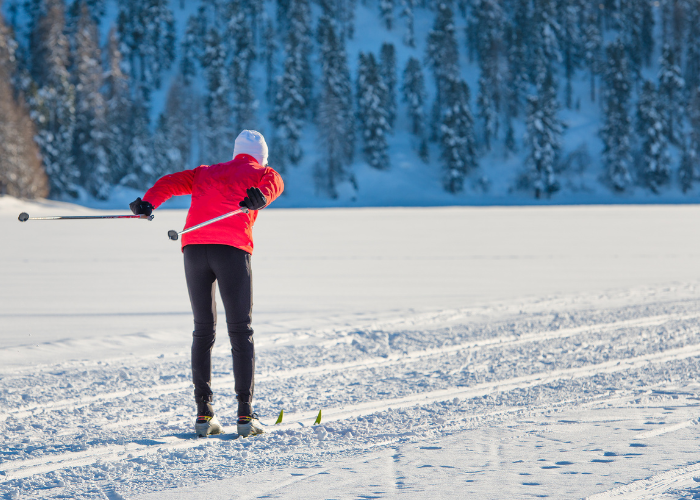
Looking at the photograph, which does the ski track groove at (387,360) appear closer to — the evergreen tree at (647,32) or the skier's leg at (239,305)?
the skier's leg at (239,305)

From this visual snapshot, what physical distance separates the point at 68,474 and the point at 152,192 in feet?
4.61

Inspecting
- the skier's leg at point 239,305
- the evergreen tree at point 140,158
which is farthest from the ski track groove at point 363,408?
the evergreen tree at point 140,158

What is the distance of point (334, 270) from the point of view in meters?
11.8

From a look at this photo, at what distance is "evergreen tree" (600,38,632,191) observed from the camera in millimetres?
57312

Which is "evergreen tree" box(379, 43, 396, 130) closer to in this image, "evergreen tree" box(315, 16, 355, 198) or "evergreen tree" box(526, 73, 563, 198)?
"evergreen tree" box(315, 16, 355, 198)

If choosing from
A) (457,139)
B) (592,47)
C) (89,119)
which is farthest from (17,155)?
(592,47)

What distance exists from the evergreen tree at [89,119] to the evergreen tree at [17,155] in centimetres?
611

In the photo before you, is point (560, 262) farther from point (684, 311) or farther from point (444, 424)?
point (444, 424)

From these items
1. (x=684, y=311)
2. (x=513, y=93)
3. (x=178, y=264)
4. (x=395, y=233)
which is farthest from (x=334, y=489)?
(x=513, y=93)

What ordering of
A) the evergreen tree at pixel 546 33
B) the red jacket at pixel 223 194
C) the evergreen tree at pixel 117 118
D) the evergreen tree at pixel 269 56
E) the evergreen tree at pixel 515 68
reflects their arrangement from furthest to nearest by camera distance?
the evergreen tree at pixel 269 56 < the evergreen tree at pixel 546 33 < the evergreen tree at pixel 515 68 < the evergreen tree at pixel 117 118 < the red jacket at pixel 223 194

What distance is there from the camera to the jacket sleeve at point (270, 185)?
3412 mm

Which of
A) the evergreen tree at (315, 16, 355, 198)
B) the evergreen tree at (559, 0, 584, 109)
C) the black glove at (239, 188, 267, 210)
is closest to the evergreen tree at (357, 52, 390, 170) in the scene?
the evergreen tree at (315, 16, 355, 198)

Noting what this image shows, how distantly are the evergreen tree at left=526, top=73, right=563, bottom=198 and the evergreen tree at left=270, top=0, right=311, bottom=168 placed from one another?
19.7 metres

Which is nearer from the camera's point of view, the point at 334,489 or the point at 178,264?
the point at 334,489
